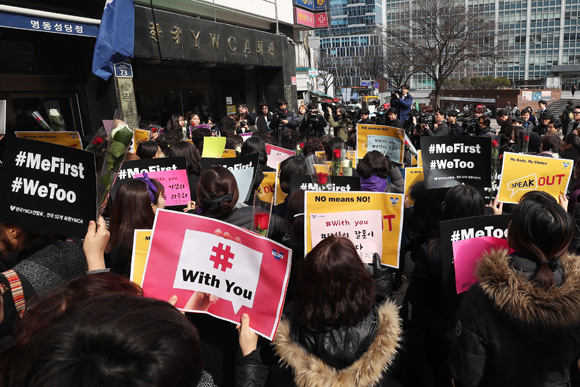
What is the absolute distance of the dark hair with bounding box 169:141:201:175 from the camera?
16.3 ft

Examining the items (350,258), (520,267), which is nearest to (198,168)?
(350,258)

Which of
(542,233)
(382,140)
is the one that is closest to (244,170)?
(382,140)

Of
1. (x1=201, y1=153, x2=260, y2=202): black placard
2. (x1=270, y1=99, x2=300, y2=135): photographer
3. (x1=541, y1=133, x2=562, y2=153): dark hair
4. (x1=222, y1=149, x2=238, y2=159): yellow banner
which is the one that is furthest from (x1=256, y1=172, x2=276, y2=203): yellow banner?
(x1=270, y1=99, x2=300, y2=135): photographer

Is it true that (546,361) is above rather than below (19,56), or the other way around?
below

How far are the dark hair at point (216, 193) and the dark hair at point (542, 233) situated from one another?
6.26 feet

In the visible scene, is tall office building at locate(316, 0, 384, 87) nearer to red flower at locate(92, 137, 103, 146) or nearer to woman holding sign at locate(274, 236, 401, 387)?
red flower at locate(92, 137, 103, 146)

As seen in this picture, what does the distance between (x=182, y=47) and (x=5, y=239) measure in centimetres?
1261

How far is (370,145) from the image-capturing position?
6.05 metres

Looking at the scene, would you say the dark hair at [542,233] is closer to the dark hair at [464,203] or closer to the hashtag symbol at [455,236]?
the hashtag symbol at [455,236]

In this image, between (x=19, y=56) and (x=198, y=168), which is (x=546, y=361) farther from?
(x=19, y=56)

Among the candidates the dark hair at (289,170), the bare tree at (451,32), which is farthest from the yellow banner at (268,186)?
the bare tree at (451,32)

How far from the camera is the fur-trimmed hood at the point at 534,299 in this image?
170 cm

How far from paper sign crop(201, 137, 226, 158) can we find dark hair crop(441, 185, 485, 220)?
4222 mm

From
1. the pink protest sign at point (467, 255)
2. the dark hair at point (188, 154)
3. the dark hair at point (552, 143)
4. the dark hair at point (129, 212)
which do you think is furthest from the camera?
the dark hair at point (552, 143)
